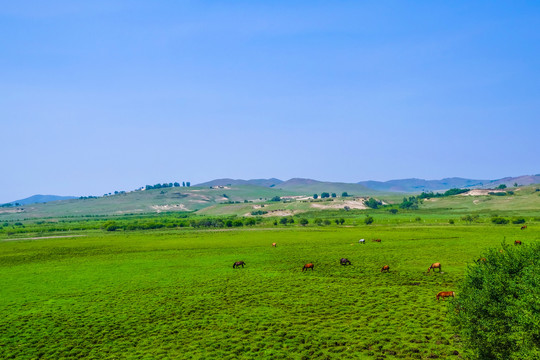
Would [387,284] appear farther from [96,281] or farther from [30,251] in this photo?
[30,251]

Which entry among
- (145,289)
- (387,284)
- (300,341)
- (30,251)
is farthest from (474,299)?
(30,251)

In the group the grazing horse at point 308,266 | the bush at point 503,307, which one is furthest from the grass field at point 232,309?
the bush at point 503,307

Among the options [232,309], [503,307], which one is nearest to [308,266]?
[232,309]

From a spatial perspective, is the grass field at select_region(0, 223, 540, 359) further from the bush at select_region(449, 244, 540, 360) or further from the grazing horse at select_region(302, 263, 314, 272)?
the bush at select_region(449, 244, 540, 360)

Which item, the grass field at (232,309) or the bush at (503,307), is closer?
the bush at (503,307)

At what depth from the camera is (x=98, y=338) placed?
1089 inches

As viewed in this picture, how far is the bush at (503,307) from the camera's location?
16.9m

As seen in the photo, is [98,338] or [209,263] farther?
[209,263]

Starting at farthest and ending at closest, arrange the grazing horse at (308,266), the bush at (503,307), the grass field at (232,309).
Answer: the grazing horse at (308,266), the grass field at (232,309), the bush at (503,307)

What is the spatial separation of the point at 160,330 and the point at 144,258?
143 ft

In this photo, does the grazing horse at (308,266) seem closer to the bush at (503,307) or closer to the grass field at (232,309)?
the grass field at (232,309)

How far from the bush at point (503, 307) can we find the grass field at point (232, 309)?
3.23 metres

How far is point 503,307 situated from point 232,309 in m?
21.6

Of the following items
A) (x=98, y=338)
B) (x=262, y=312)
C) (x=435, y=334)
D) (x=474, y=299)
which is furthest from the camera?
(x=262, y=312)
